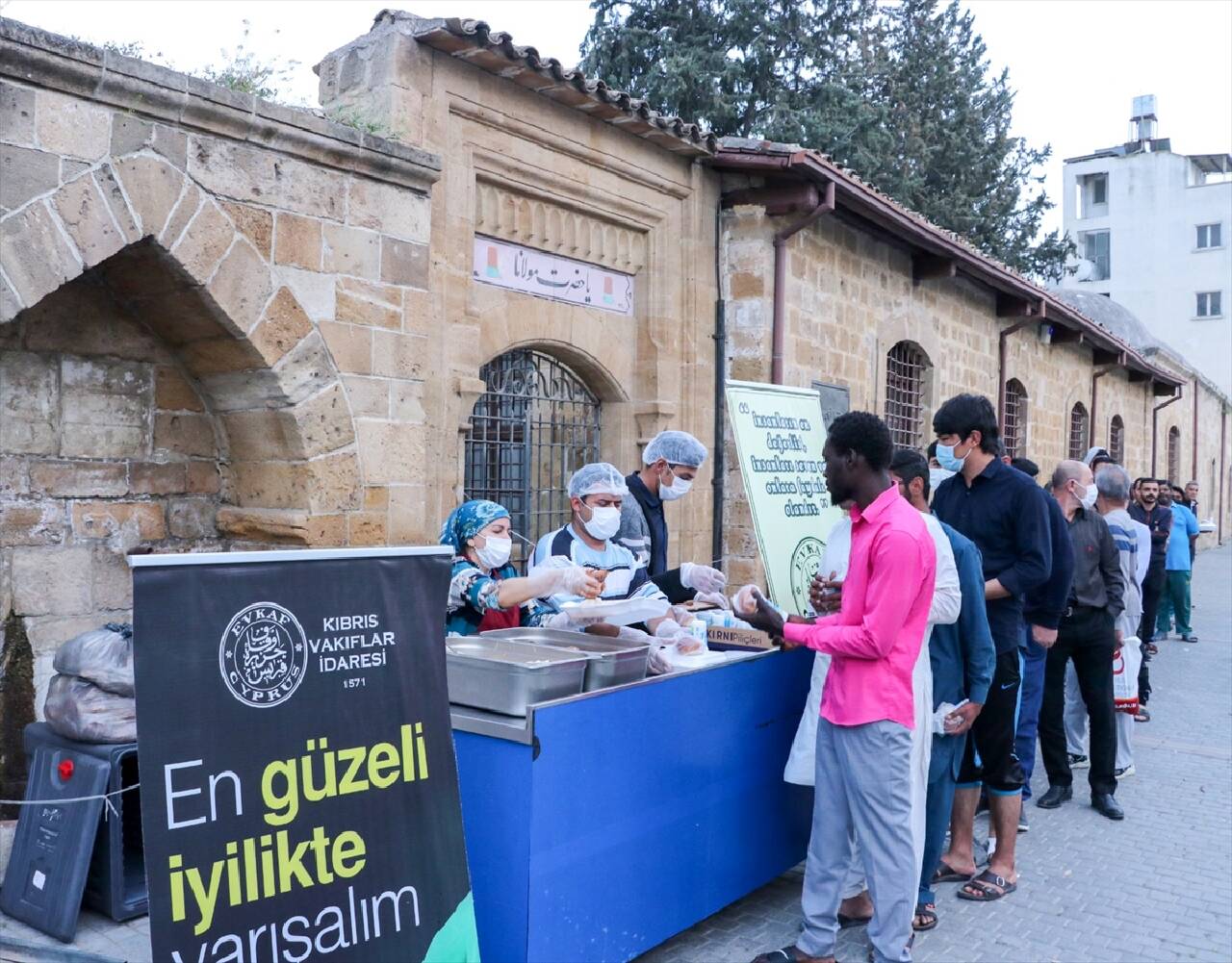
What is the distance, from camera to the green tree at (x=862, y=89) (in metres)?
17.6

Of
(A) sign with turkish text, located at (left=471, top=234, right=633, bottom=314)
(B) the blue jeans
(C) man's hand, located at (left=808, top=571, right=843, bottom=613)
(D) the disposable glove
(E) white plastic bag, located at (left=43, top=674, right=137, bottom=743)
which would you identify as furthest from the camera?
(A) sign with turkish text, located at (left=471, top=234, right=633, bottom=314)

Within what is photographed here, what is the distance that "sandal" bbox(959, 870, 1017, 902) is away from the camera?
4.45 meters

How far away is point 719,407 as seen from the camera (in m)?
8.36

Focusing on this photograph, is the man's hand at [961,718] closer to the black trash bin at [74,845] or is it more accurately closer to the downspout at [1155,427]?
the black trash bin at [74,845]

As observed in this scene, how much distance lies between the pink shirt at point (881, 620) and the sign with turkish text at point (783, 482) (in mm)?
1623

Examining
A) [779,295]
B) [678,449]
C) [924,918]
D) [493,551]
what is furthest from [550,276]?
[924,918]

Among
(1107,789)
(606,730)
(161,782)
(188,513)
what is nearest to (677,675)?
(606,730)

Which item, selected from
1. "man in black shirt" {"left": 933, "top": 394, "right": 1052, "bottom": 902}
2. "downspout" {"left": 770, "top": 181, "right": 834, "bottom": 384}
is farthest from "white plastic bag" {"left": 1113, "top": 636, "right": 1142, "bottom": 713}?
"downspout" {"left": 770, "top": 181, "right": 834, "bottom": 384}

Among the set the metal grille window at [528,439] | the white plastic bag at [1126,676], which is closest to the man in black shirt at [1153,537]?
the white plastic bag at [1126,676]

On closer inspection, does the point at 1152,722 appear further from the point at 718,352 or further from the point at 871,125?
the point at 871,125

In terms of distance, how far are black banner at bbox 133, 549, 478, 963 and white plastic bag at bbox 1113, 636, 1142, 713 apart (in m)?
4.84

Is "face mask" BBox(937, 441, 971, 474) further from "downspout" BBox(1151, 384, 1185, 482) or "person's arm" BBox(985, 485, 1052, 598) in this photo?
"downspout" BBox(1151, 384, 1185, 482)

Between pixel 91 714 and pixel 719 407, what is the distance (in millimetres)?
5732

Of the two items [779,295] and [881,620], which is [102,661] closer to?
[881,620]
